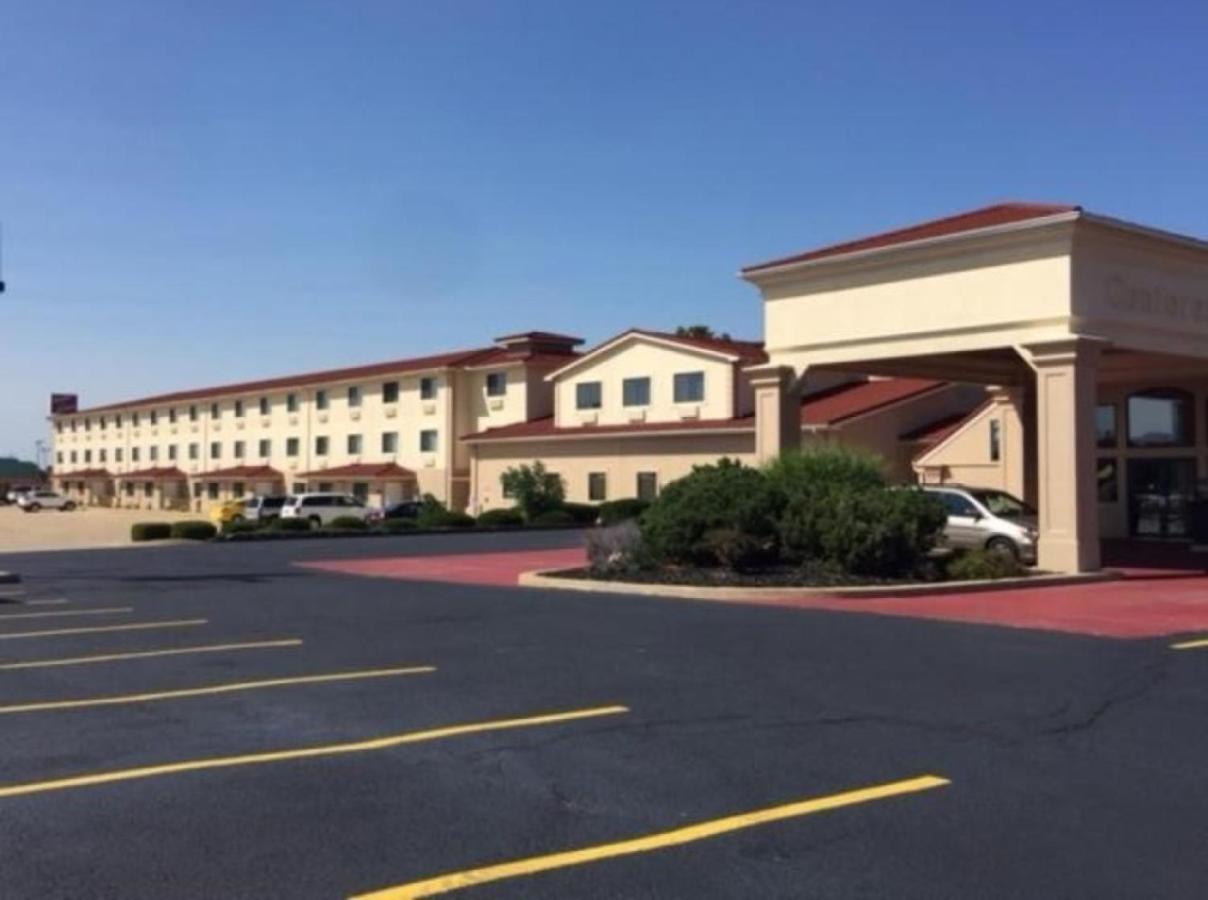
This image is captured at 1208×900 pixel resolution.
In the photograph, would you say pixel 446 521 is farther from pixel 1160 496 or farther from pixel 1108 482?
pixel 1160 496

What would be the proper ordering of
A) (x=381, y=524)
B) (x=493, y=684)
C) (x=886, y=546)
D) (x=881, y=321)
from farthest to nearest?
1. (x=381, y=524)
2. (x=881, y=321)
3. (x=886, y=546)
4. (x=493, y=684)

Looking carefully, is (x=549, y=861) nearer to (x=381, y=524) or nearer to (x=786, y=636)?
(x=786, y=636)

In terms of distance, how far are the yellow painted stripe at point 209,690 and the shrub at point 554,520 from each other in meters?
36.1

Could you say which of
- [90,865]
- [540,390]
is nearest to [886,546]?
[90,865]

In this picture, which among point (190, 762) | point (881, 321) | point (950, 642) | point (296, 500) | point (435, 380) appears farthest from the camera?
point (435, 380)

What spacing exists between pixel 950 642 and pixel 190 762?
7957mm

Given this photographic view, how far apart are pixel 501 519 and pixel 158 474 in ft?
187

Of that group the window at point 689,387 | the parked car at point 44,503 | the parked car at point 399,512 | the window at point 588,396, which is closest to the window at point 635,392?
the window at point 588,396

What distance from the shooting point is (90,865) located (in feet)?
17.8

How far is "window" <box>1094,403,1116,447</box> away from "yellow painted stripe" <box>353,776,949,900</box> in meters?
26.9

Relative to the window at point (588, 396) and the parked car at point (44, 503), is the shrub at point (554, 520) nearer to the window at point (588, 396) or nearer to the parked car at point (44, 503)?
the window at point (588, 396)

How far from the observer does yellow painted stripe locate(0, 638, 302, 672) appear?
37.1 ft

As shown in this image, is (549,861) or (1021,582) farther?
(1021,582)

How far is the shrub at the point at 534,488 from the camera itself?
178 ft
